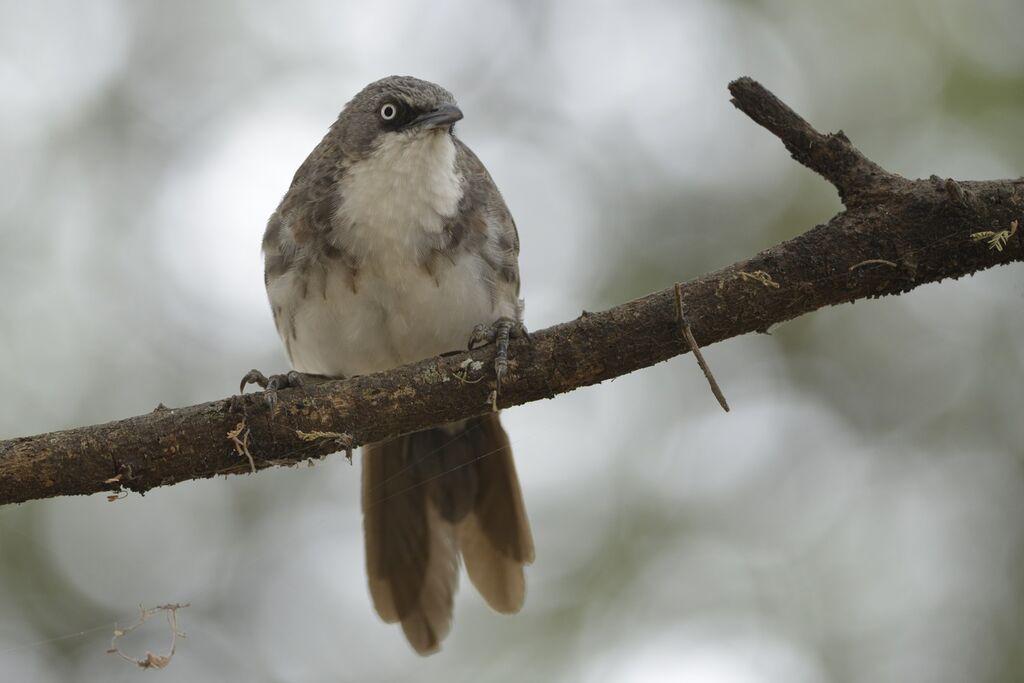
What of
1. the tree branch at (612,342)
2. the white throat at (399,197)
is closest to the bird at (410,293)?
the white throat at (399,197)

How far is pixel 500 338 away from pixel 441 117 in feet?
4.41

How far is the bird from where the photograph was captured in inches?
172

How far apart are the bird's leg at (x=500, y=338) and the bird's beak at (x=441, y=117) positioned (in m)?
1.04

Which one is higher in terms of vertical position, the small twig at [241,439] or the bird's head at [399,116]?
the bird's head at [399,116]

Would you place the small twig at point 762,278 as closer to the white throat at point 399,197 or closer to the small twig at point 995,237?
the small twig at point 995,237

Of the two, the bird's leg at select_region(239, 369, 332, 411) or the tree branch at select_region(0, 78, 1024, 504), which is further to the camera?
the bird's leg at select_region(239, 369, 332, 411)

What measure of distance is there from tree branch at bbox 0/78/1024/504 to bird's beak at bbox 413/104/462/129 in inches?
52.3

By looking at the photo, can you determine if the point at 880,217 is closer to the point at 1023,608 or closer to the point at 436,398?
the point at 436,398

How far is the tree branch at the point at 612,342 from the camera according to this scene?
126 inches

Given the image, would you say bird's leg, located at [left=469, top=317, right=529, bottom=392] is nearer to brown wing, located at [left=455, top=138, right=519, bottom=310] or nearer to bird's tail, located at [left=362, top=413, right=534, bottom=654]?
brown wing, located at [left=455, top=138, right=519, bottom=310]

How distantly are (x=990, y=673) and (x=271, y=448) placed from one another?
429 cm

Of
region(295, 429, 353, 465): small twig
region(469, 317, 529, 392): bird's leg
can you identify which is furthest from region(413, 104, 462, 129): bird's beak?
region(295, 429, 353, 465): small twig

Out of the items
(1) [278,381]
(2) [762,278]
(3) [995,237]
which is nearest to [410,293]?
(1) [278,381]

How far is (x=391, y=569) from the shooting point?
509 cm
